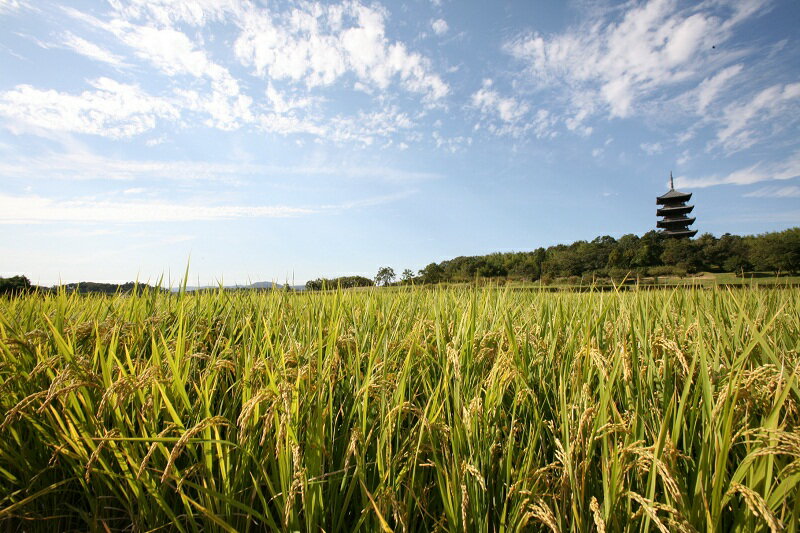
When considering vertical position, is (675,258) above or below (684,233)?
below

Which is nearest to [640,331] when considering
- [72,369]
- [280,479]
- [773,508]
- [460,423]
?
[773,508]

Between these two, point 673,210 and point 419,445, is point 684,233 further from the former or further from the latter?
point 419,445

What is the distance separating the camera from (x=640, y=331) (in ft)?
6.98

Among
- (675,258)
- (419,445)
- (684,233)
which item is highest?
(684,233)

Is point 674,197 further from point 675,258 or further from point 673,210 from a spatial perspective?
point 675,258

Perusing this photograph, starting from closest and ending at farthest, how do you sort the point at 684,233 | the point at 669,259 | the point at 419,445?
1. the point at 419,445
2. the point at 669,259
3. the point at 684,233

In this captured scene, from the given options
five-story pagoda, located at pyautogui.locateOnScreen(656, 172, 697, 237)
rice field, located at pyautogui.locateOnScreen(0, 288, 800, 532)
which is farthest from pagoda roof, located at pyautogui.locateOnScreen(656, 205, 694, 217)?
rice field, located at pyautogui.locateOnScreen(0, 288, 800, 532)

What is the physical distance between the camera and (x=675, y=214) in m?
87.2

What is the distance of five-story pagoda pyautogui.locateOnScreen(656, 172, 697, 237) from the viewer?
3344 inches

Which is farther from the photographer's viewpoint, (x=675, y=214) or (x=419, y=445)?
(x=675, y=214)

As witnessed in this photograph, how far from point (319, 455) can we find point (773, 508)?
62.2 inches

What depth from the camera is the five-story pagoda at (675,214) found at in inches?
3344

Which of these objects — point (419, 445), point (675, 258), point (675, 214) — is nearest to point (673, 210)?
point (675, 214)

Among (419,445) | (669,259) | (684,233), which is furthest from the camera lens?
(684,233)
